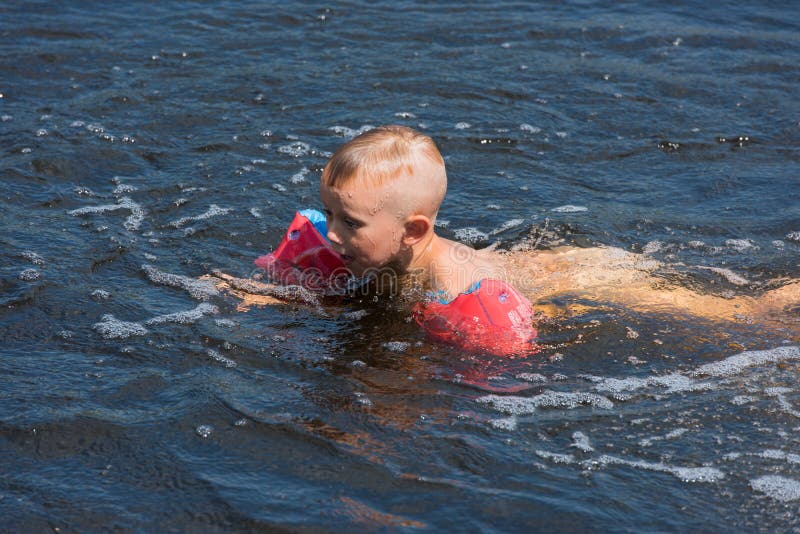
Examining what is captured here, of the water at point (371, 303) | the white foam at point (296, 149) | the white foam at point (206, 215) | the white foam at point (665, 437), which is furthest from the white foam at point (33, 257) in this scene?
the white foam at point (665, 437)

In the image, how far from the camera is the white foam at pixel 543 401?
4219mm

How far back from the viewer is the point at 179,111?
762 centimetres

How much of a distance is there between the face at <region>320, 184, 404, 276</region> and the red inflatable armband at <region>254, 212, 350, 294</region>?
0.45m

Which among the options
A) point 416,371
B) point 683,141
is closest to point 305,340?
point 416,371

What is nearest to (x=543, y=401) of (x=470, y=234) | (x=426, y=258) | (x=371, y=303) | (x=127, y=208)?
(x=426, y=258)

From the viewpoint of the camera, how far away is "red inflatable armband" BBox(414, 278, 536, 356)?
473cm

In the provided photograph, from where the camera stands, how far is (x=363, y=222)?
15.6ft

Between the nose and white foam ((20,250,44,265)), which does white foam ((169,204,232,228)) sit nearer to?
white foam ((20,250,44,265))

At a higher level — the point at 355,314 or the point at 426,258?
the point at 426,258

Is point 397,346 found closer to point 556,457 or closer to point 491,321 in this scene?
point 491,321

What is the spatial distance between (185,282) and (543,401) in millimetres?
2173

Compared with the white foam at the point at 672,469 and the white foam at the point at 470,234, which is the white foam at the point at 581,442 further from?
the white foam at the point at 470,234

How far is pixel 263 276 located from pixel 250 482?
198cm

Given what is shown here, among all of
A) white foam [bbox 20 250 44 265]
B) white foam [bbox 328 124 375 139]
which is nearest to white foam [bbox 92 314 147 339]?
white foam [bbox 20 250 44 265]
